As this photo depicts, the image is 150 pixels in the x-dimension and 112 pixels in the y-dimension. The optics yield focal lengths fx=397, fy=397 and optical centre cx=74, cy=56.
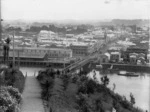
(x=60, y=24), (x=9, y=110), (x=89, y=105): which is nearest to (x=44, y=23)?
(x=60, y=24)

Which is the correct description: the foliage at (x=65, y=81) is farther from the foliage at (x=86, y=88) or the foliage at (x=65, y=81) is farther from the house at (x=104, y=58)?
the house at (x=104, y=58)

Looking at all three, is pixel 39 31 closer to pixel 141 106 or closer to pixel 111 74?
pixel 111 74

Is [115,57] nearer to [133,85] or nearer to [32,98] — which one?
[133,85]

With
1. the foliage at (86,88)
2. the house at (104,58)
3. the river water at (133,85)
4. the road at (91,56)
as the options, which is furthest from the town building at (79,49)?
the foliage at (86,88)

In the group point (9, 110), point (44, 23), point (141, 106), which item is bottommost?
point (141, 106)

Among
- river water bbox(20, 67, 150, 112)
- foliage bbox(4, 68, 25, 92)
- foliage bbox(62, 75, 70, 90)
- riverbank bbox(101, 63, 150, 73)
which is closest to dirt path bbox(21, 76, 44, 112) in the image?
foliage bbox(4, 68, 25, 92)

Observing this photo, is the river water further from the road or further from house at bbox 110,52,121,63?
house at bbox 110,52,121,63

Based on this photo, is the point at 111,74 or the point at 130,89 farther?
the point at 111,74
